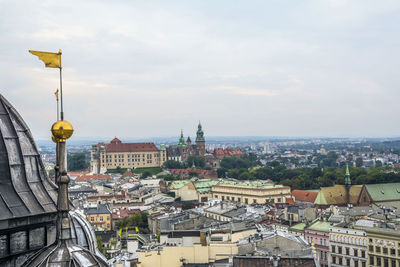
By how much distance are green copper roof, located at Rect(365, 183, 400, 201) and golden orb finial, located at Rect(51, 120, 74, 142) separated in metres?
95.9

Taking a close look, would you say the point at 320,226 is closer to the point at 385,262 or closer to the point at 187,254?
the point at 385,262

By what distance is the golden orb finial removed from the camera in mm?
10841

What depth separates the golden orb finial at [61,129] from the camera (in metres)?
10.8

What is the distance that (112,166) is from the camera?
198m

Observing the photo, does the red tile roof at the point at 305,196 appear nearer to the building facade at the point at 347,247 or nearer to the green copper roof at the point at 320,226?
the green copper roof at the point at 320,226

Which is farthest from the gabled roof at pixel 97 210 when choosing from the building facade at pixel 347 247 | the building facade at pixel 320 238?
the building facade at pixel 347 247

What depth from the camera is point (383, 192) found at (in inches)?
4006

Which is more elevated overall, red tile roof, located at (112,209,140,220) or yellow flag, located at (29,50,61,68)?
yellow flag, located at (29,50,61,68)

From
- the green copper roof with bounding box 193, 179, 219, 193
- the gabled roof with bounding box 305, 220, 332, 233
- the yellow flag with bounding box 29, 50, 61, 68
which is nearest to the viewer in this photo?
the yellow flag with bounding box 29, 50, 61, 68

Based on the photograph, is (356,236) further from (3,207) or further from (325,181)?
(325,181)

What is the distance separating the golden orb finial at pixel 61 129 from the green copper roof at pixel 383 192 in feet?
315

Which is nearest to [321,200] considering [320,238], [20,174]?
[320,238]

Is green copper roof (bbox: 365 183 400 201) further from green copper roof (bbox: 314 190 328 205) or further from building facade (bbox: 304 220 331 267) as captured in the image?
building facade (bbox: 304 220 331 267)

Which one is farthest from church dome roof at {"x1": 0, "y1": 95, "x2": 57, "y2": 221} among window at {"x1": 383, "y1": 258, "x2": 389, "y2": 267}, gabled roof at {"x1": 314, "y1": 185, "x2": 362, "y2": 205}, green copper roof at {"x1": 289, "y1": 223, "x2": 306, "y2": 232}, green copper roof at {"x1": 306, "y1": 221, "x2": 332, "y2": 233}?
gabled roof at {"x1": 314, "y1": 185, "x2": 362, "y2": 205}
